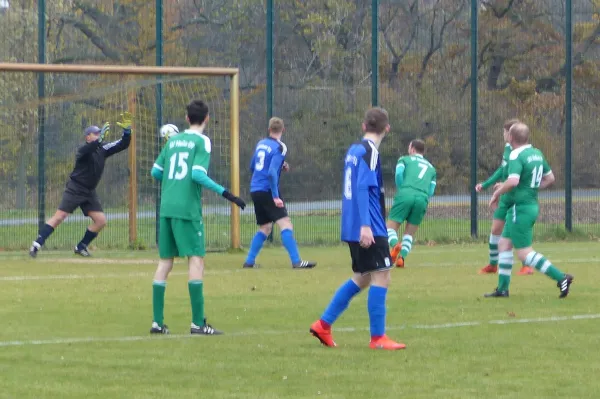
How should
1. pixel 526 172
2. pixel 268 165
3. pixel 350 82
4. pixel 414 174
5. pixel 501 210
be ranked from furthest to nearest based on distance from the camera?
pixel 350 82, pixel 414 174, pixel 268 165, pixel 501 210, pixel 526 172

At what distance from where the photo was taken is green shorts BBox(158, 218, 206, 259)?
31.3 feet

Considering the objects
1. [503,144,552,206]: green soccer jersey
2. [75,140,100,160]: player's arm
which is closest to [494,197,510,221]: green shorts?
[503,144,552,206]: green soccer jersey

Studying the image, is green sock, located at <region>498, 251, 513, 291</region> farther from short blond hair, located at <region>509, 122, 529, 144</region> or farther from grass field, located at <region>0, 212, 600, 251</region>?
grass field, located at <region>0, 212, 600, 251</region>

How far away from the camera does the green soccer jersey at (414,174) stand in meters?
16.1

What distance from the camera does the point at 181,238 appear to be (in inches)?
376

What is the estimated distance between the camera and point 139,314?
35.5ft

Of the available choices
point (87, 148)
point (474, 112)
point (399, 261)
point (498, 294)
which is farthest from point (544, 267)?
point (474, 112)

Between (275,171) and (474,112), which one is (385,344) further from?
(474,112)

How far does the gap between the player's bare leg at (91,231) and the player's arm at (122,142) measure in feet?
3.04

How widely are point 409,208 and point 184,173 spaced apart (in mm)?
6936

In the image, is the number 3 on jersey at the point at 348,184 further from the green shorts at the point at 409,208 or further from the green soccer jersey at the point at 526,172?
the green shorts at the point at 409,208

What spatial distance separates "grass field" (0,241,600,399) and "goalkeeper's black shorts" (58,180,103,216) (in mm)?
2088

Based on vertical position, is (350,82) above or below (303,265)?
above

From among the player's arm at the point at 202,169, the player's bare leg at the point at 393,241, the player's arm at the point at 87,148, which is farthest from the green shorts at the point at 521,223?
the player's arm at the point at 87,148
